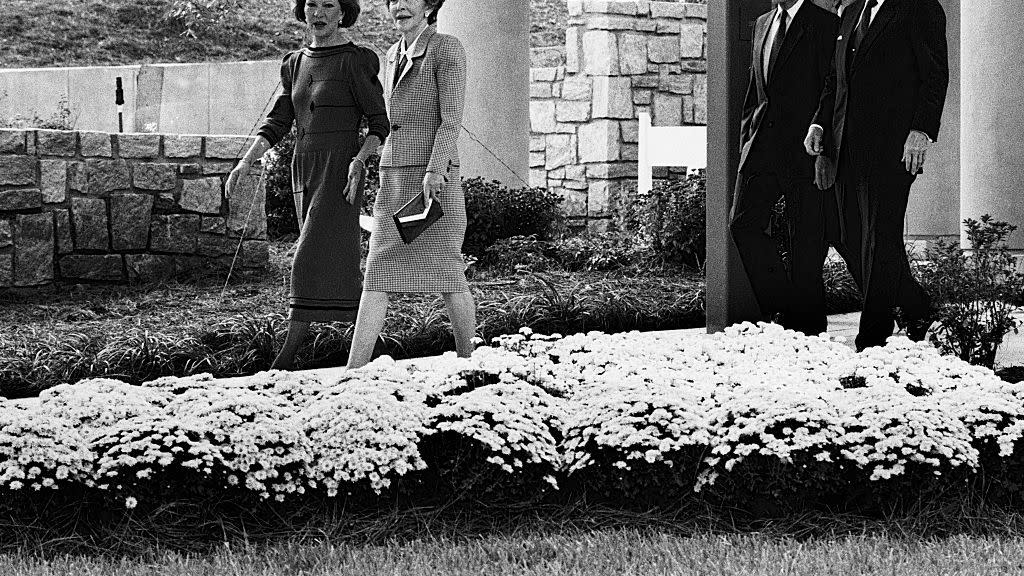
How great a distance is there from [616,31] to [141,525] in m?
11.8

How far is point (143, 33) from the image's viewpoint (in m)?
22.4

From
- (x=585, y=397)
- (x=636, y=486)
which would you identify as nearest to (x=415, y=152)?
(x=585, y=397)

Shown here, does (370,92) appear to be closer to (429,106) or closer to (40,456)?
(429,106)

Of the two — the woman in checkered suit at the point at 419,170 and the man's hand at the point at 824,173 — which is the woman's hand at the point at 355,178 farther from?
the man's hand at the point at 824,173

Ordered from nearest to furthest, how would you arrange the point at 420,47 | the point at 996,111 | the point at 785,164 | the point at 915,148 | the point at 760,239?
the point at 420,47, the point at 915,148, the point at 785,164, the point at 760,239, the point at 996,111

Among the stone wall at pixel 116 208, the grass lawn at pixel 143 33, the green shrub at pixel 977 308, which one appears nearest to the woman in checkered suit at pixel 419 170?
the green shrub at pixel 977 308

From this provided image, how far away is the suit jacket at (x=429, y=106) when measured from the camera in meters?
6.18

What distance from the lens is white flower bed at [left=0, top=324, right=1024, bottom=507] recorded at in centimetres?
454

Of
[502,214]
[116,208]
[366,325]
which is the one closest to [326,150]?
[366,325]

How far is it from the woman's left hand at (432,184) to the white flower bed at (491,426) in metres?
1.04

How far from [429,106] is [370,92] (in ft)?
1.04

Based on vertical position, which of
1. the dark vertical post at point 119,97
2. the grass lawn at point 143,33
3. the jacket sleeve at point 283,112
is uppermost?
the grass lawn at point 143,33

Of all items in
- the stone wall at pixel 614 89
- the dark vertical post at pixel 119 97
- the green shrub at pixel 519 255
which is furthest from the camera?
the dark vertical post at pixel 119 97

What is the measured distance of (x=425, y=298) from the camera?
368 inches
